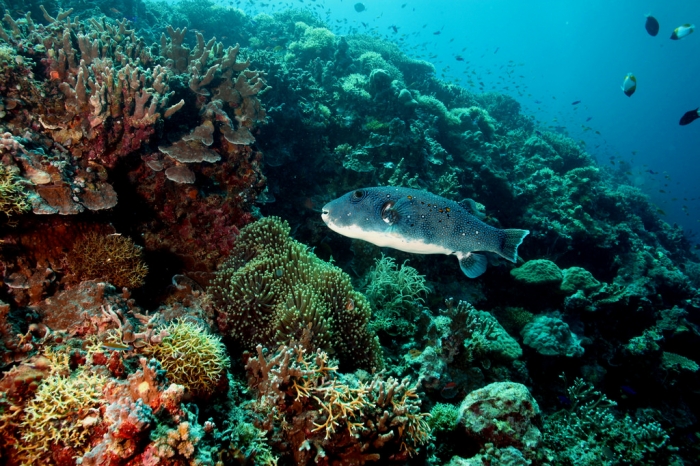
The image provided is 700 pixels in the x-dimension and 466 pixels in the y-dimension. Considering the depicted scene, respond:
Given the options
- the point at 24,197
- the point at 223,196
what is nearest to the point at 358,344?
the point at 223,196

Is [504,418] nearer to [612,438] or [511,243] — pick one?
[511,243]

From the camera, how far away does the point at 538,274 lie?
8961 mm

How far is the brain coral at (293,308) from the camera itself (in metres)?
3.56

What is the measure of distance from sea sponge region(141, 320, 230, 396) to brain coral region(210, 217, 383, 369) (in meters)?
0.83

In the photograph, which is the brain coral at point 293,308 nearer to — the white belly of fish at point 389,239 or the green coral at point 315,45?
the white belly of fish at point 389,239

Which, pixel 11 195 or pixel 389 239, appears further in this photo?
pixel 389 239

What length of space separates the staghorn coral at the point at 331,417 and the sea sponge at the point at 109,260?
2.18 metres

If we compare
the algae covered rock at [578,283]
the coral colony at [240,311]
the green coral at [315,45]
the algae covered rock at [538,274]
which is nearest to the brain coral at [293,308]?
the coral colony at [240,311]

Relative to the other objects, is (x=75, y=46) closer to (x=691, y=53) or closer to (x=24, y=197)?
(x=24, y=197)

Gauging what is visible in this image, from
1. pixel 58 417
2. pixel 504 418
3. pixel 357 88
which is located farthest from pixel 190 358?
pixel 357 88

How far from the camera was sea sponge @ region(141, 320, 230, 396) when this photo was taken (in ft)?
8.43

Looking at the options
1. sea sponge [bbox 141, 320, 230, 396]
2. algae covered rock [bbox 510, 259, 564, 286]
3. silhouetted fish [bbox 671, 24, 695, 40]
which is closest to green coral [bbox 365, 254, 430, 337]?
sea sponge [bbox 141, 320, 230, 396]

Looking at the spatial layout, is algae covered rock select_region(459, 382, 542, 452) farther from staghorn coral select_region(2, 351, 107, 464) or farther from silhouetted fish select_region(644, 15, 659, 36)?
silhouetted fish select_region(644, 15, 659, 36)

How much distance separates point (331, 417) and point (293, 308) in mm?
1284
